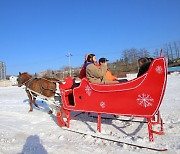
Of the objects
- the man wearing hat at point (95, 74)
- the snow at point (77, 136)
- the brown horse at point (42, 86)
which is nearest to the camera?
the snow at point (77, 136)

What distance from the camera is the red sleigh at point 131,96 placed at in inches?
173

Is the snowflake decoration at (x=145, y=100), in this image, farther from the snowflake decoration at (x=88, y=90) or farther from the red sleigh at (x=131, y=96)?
the snowflake decoration at (x=88, y=90)

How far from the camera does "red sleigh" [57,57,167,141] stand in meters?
4.40

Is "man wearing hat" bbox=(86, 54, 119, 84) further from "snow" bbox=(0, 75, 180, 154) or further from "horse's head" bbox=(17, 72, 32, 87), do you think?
"horse's head" bbox=(17, 72, 32, 87)

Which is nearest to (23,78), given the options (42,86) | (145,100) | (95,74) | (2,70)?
(42,86)

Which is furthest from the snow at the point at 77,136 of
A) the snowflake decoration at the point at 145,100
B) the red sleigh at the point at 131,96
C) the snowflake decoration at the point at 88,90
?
the snowflake decoration at the point at 88,90

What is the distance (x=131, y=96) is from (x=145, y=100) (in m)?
0.32

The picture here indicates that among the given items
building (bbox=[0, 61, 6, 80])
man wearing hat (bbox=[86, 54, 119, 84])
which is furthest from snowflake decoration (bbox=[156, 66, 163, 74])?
building (bbox=[0, 61, 6, 80])

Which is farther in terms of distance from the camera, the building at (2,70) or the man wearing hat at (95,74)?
the building at (2,70)

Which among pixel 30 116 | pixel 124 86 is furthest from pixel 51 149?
pixel 30 116

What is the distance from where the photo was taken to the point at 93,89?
5547mm

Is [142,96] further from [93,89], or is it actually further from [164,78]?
[93,89]

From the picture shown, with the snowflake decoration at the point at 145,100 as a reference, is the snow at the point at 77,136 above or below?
below

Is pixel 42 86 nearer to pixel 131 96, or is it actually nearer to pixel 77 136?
pixel 77 136
